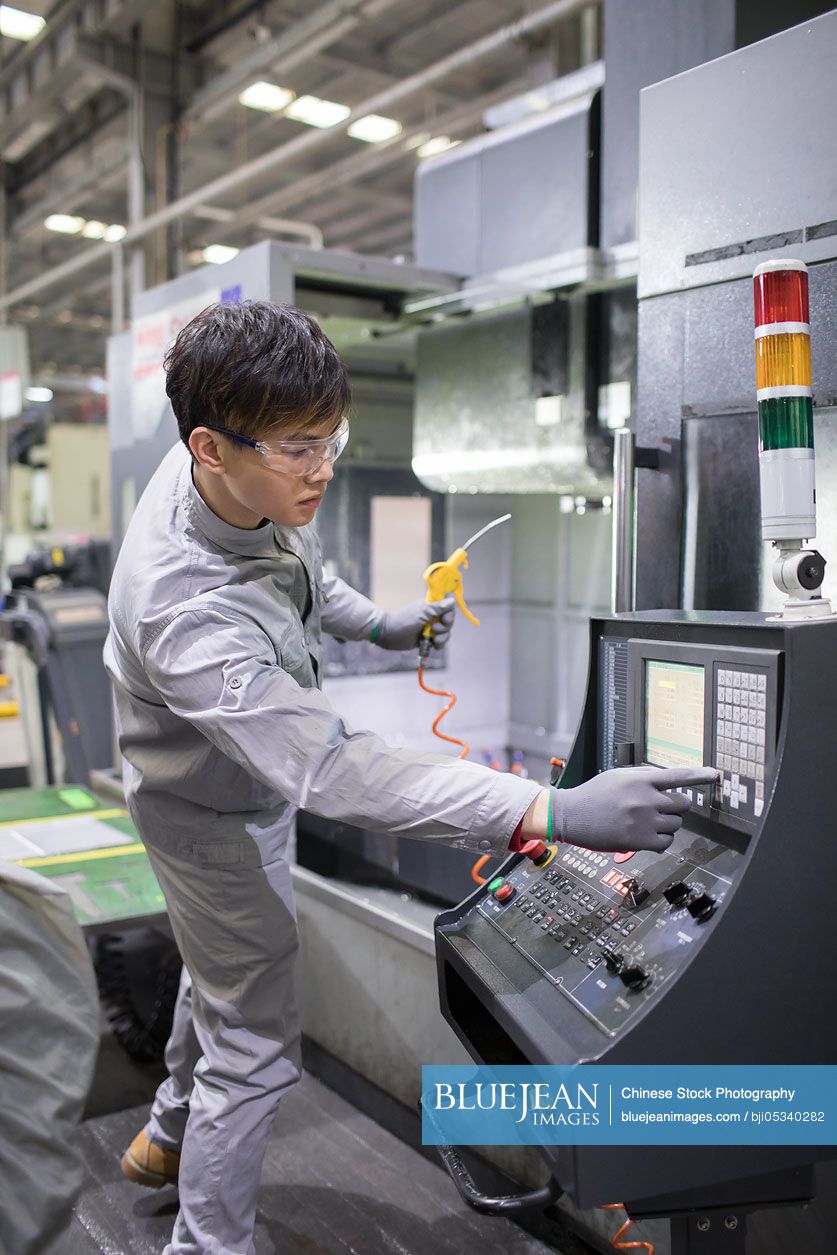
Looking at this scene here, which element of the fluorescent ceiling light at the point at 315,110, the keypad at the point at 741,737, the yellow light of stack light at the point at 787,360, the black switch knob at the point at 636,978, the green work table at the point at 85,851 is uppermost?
the fluorescent ceiling light at the point at 315,110

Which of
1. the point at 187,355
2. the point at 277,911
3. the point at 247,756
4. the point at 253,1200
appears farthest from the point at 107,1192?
the point at 187,355

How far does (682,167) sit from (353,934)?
5.63ft

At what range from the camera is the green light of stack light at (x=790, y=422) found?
129 cm

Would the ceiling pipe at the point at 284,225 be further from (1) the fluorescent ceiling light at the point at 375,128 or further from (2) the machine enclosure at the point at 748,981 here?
(2) the machine enclosure at the point at 748,981

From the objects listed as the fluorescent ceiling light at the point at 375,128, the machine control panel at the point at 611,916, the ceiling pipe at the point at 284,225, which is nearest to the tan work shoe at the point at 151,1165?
the machine control panel at the point at 611,916

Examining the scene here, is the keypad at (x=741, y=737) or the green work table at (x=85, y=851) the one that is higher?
the keypad at (x=741, y=737)

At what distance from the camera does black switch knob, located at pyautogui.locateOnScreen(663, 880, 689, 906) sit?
3.98 feet

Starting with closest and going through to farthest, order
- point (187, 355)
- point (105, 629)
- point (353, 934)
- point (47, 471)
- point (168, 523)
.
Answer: point (187, 355)
point (168, 523)
point (353, 934)
point (105, 629)
point (47, 471)

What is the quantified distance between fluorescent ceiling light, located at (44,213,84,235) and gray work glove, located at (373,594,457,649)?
7268 millimetres

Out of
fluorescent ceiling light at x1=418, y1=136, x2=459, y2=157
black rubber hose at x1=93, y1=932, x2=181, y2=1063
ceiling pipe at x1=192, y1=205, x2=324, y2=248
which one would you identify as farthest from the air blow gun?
fluorescent ceiling light at x1=418, y1=136, x2=459, y2=157

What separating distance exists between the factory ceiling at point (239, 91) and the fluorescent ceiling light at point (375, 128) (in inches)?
0.8

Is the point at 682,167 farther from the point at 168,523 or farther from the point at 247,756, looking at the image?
the point at 247,756

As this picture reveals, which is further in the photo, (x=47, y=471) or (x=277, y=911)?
(x=47, y=471)

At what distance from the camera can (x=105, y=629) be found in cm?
399
